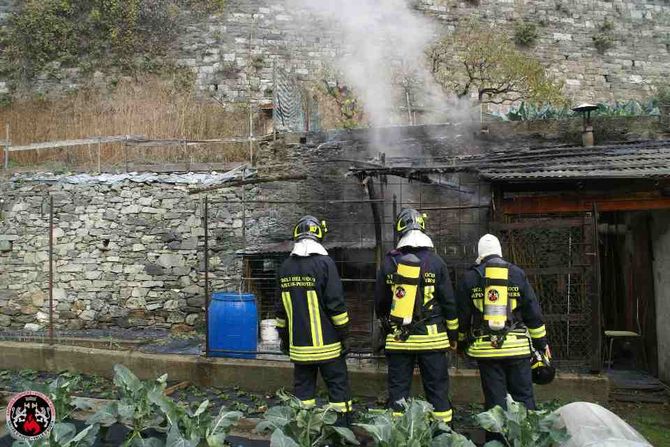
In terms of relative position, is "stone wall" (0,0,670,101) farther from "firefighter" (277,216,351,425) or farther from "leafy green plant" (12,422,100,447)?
"leafy green plant" (12,422,100,447)

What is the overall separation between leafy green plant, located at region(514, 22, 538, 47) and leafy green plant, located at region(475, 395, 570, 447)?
1625 centimetres

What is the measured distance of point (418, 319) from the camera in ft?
13.5

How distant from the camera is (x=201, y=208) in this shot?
8.87 meters

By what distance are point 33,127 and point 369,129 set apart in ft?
28.8

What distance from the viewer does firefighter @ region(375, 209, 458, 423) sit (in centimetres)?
407

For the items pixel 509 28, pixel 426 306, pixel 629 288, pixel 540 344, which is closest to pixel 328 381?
pixel 426 306

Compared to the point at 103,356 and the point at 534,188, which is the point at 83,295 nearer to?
the point at 103,356

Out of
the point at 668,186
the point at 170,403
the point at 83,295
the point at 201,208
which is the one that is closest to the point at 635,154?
the point at 668,186

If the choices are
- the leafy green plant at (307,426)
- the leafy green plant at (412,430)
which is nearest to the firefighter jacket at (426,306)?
the leafy green plant at (412,430)

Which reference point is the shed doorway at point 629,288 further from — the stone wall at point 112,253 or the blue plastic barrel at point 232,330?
the stone wall at point 112,253

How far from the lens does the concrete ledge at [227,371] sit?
515cm

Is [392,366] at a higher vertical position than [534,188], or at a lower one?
lower

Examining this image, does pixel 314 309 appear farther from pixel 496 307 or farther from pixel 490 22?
pixel 490 22

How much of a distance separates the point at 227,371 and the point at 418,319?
2596 mm
